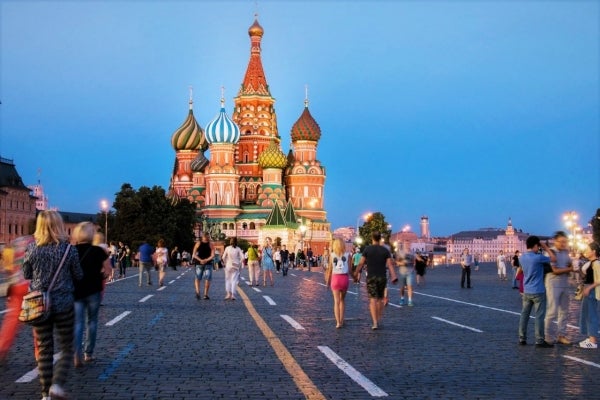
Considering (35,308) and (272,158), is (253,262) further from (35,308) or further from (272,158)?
(272,158)

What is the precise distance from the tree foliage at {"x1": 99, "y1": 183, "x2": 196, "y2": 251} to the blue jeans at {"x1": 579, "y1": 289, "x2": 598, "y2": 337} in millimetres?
69058

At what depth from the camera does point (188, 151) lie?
426 feet

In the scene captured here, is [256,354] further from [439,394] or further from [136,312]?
[136,312]

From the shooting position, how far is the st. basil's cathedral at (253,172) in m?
119

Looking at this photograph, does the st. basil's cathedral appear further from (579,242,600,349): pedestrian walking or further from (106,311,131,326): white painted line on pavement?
(579,242,600,349): pedestrian walking

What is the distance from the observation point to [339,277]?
15.2 metres

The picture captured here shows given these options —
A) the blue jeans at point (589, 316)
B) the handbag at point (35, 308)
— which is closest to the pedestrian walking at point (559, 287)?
the blue jeans at point (589, 316)

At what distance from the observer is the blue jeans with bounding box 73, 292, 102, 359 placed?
10.3 meters

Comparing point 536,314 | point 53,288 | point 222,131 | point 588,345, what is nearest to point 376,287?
point 536,314

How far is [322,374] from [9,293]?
11.7ft

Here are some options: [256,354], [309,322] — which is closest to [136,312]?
[309,322]

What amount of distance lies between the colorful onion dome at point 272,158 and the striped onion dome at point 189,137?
40.1 ft

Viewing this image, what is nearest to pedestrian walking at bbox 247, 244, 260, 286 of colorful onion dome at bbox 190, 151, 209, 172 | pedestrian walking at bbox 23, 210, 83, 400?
pedestrian walking at bbox 23, 210, 83, 400

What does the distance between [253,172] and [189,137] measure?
11.3 metres
